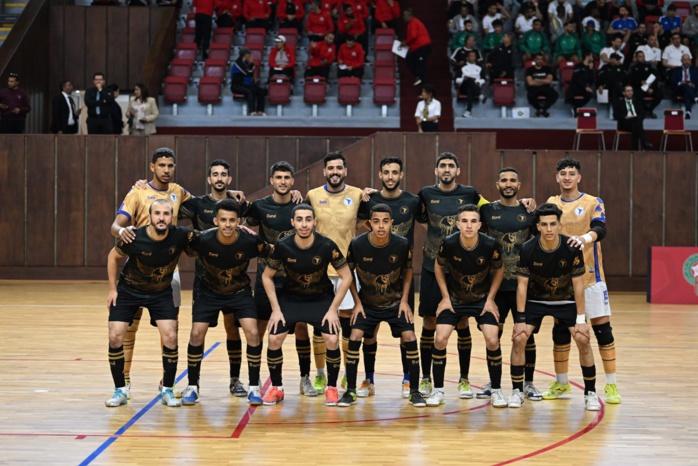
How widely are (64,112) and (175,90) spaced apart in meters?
2.54

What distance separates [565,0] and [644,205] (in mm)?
7105

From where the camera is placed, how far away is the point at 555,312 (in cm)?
779

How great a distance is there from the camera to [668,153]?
17.1m

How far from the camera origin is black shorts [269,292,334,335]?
7773mm

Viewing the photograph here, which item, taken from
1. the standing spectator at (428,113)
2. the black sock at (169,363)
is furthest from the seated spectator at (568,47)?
the black sock at (169,363)

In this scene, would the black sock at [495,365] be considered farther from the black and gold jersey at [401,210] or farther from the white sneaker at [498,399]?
the black and gold jersey at [401,210]

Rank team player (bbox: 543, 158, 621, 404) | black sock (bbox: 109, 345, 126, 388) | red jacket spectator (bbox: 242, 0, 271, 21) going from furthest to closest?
red jacket spectator (bbox: 242, 0, 271, 21)
team player (bbox: 543, 158, 621, 404)
black sock (bbox: 109, 345, 126, 388)

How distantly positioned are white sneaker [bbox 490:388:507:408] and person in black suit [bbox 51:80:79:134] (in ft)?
42.7

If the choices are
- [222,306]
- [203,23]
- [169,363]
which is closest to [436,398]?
[222,306]

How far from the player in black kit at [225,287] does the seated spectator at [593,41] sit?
14917 millimetres

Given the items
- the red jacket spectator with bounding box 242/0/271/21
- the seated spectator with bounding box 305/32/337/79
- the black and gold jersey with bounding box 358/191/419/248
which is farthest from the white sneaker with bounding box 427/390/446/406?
the red jacket spectator with bounding box 242/0/271/21

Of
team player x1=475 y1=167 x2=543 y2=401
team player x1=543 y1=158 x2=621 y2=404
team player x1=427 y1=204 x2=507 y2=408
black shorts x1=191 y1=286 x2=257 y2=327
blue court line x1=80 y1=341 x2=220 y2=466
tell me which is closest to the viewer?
blue court line x1=80 y1=341 x2=220 y2=466

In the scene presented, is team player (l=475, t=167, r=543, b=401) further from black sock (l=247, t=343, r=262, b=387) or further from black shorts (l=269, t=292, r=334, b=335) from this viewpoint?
black sock (l=247, t=343, r=262, b=387)

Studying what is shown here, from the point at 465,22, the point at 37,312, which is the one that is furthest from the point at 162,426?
the point at 465,22
